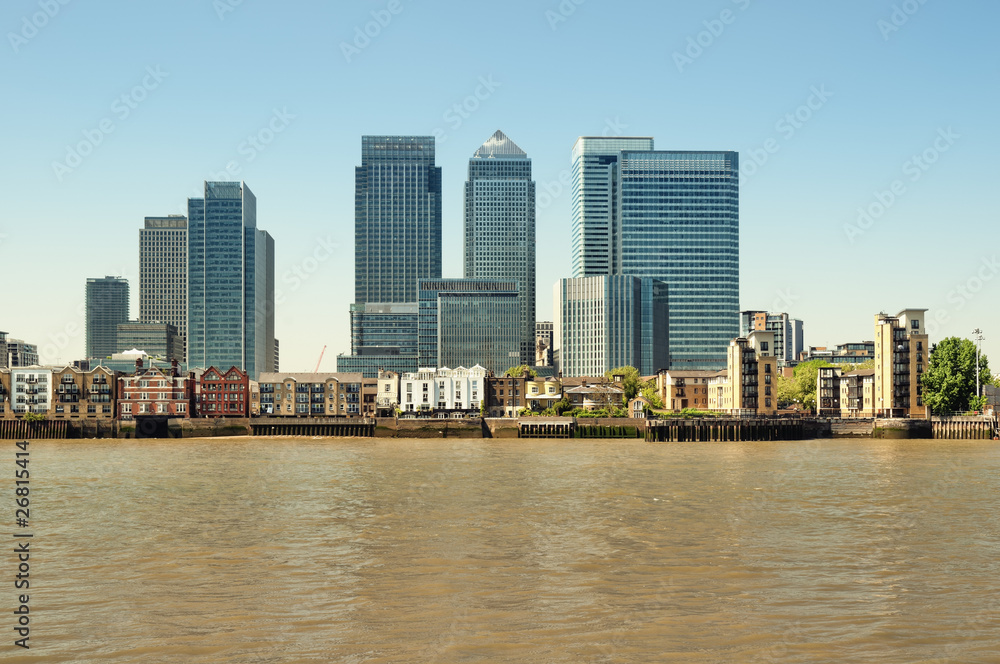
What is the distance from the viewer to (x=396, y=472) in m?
68.1

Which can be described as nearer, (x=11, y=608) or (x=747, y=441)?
(x=11, y=608)

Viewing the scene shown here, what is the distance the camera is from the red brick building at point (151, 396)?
154625 mm

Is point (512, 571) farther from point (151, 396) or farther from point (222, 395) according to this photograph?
point (222, 395)

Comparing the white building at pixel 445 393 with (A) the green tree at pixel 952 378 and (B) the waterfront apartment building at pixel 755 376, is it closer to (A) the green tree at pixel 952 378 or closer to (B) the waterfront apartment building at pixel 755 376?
(B) the waterfront apartment building at pixel 755 376

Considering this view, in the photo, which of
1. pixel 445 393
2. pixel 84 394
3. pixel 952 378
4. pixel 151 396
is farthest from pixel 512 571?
pixel 445 393

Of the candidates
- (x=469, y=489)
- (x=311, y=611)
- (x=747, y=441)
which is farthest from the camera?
(x=747, y=441)

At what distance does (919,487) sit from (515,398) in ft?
415

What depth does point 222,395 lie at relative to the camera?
163 meters

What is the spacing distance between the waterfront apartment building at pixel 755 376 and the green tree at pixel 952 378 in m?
24.4

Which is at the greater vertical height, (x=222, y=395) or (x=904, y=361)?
(x=904, y=361)

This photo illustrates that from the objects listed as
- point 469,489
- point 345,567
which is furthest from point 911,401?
point 345,567

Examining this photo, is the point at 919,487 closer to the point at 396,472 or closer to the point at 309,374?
the point at 396,472

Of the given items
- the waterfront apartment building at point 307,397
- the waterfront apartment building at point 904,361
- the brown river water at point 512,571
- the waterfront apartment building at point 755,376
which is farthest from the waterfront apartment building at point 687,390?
the brown river water at point 512,571

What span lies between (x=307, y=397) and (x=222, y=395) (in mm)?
14970
